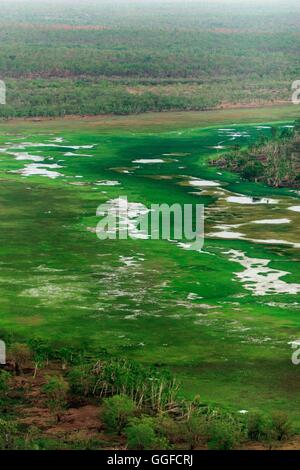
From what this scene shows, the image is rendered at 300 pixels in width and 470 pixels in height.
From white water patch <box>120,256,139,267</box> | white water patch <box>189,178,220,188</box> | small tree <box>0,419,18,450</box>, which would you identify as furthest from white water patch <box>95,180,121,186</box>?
small tree <box>0,419,18,450</box>

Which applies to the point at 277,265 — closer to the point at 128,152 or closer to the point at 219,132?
the point at 128,152

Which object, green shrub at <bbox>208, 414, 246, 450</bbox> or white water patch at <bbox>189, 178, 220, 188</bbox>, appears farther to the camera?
white water patch at <bbox>189, 178, 220, 188</bbox>

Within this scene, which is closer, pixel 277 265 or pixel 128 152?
pixel 277 265

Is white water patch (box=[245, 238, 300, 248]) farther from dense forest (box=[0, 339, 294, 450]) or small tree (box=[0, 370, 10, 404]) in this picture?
small tree (box=[0, 370, 10, 404])

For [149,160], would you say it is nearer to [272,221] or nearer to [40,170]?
[40,170]

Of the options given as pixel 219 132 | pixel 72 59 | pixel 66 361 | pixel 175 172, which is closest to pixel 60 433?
pixel 66 361

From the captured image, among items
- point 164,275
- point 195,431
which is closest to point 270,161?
point 164,275
